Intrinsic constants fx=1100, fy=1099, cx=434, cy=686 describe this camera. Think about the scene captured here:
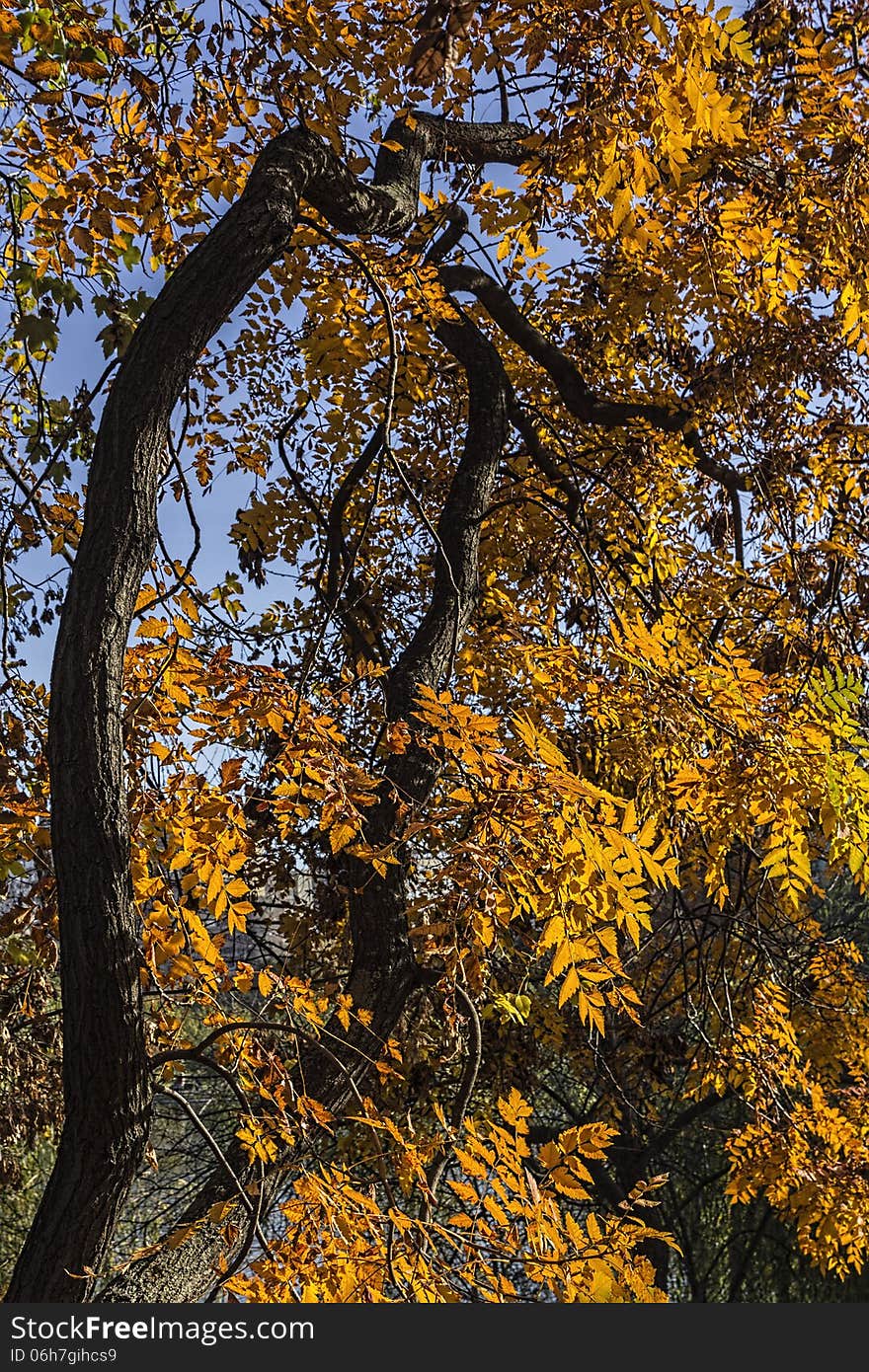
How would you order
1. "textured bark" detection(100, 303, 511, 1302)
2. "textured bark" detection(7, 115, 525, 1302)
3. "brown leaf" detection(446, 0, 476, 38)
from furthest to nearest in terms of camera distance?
"textured bark" detection(100, 303, 511, 1302)
"brown leaf" detection(446, 0, 476, 38)
"textured bark" detection(7, 115, 525, 1302)

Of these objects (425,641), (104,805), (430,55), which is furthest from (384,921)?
(430,55)

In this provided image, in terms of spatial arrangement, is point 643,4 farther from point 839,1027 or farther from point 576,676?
point 839,1027

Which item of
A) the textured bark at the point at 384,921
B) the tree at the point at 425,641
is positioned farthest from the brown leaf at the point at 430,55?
the textured bark at the point at 384,921

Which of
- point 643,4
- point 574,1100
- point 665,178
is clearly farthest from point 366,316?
point 574,1100

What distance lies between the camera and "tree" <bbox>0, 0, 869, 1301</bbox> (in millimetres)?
2275

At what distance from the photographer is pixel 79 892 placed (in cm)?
203

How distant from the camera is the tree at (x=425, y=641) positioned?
7.47 feet

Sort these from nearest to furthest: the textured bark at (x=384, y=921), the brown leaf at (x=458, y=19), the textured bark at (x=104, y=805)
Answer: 1. the textured bark at (x=104, y=805)
2. the brown leaf at (x=458, y=19)
3. the textured bark at (x=384, y=921)

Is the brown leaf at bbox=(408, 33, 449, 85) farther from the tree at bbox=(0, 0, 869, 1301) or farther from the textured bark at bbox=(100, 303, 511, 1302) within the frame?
the textured bark at bbox=(100, 303, 511, 1302)

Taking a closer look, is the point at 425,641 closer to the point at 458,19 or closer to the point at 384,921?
the point at 384,921

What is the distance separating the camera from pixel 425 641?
4.33 meters

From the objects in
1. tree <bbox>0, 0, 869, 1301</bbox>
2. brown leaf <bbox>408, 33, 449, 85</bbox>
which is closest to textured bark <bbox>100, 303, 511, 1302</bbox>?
tree <bbox>0, 0, 869, 1301</bbox>

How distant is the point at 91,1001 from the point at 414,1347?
1.01 metres

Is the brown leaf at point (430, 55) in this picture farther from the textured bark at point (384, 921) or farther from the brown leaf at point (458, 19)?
the textured bark at point (384, 921)
